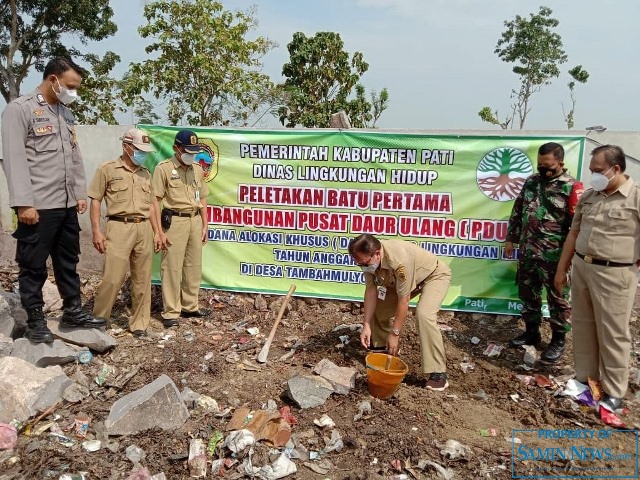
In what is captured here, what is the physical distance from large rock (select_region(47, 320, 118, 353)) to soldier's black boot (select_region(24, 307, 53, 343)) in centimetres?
21

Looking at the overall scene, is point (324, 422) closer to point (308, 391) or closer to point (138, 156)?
point (308, 391)

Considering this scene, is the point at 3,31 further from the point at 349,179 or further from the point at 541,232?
the point at 541,232

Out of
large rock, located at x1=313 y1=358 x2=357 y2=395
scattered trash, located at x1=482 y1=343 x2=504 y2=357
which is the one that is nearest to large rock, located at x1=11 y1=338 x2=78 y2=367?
large rock, located at x1=313 y1=358 x2=357 y2=395

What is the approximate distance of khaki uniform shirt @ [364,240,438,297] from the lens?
3432 millimetres

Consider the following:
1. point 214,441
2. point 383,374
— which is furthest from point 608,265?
point 214,441

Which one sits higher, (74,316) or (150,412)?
(74,316)

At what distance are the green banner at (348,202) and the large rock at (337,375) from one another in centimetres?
125

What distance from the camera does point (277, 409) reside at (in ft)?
10.7

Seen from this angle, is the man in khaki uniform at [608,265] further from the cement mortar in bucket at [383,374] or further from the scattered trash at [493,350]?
the cement mortar in bucket at [383,374]

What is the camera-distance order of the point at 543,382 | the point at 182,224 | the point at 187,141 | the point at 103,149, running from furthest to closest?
the point at 103,149
the point at 182,224
the point at 187,141
the point at 543,382

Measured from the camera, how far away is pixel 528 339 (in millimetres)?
4203

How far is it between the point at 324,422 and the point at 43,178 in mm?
2619

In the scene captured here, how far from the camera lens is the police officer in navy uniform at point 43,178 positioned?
3.35 meters

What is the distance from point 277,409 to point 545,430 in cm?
172
